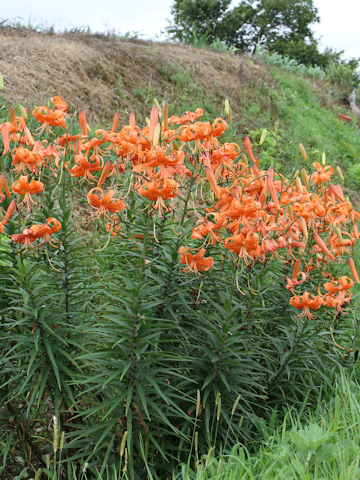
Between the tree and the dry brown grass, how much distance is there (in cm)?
1365

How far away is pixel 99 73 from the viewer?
628 cm

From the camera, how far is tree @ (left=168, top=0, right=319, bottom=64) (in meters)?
21.1

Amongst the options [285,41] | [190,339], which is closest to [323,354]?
[190,339]

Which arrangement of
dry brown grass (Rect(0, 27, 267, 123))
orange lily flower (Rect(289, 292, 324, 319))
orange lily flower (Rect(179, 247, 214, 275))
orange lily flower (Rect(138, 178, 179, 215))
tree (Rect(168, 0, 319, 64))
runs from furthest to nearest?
tree (Rect(168, 0, 319, 64)), dry brown grass (Rect(0, 27, 267, 123)), orange lily flower (Rect(289, 292, 324, 319)), orange lily flower (Rect(179, 247, 214, 275)), orange lily flower (Rect(138, 178, 179, 215))

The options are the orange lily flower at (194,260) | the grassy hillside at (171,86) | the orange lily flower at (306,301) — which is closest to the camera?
the orange lily flower at (194,260)

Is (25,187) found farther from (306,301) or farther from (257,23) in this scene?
(257,23)

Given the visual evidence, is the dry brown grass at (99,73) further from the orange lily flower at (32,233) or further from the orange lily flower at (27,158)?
the orange lily flower at (32,233)

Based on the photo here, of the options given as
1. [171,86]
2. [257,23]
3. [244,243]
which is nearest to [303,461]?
[244,243]

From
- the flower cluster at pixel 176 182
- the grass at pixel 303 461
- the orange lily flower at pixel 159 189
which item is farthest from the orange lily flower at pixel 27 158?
the grass at pixel 303 461

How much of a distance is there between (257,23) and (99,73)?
18.2m

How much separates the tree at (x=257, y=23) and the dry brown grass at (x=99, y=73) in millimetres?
A: 13646

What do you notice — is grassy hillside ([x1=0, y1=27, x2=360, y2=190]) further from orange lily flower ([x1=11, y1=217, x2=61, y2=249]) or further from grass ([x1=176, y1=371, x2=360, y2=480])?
grass ([x1=176, y1=371, x2=360, y2=480])

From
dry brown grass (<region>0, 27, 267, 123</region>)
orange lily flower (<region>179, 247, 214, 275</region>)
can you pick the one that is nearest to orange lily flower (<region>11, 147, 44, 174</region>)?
orange lily flower (<region>179, 247, 214, 275</region>)

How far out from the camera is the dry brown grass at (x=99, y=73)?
17.6ft
